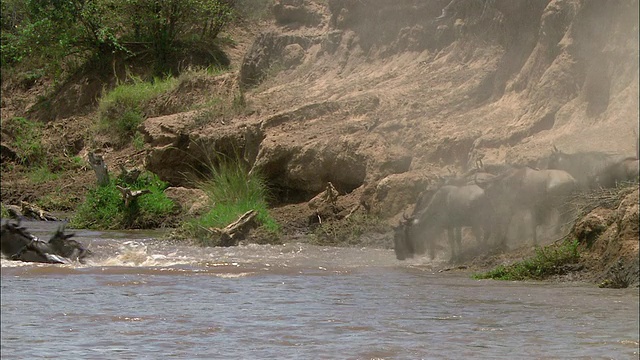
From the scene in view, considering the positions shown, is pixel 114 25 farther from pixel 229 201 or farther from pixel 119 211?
pixel 229 201

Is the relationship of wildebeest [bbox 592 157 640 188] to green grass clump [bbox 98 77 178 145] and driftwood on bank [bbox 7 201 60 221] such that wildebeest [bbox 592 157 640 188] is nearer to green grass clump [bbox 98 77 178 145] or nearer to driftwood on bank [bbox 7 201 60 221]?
driftwood on bank [bbox 7 201 60 221]

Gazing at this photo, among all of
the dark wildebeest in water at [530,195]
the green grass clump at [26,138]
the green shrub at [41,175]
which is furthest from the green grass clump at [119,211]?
the dark wildebeest in water at [530,195]

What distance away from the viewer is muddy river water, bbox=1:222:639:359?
6309mm

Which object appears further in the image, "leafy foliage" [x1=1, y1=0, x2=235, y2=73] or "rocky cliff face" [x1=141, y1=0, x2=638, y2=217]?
"leafy foliage" [x1=1, y1=0, x2=235, y2=73]

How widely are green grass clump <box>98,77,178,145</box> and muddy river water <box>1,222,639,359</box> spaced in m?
11.6

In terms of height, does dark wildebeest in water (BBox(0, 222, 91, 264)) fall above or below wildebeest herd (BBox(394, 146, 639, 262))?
below

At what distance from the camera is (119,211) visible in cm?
1727

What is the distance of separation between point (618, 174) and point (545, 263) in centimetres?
139

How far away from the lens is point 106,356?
19.8ft

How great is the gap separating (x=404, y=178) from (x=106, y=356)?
8700mm

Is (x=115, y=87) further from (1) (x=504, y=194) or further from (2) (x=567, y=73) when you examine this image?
(1) (x=504, y=194)

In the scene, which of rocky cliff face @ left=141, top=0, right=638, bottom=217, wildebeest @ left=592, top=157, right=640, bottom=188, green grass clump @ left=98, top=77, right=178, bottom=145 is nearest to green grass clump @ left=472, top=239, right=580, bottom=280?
wildebeest @ left=592, top=157, right=640, bottom=188

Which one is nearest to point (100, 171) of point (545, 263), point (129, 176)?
point (129, 176)

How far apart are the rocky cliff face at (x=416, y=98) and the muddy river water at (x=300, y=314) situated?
2.95 metres
